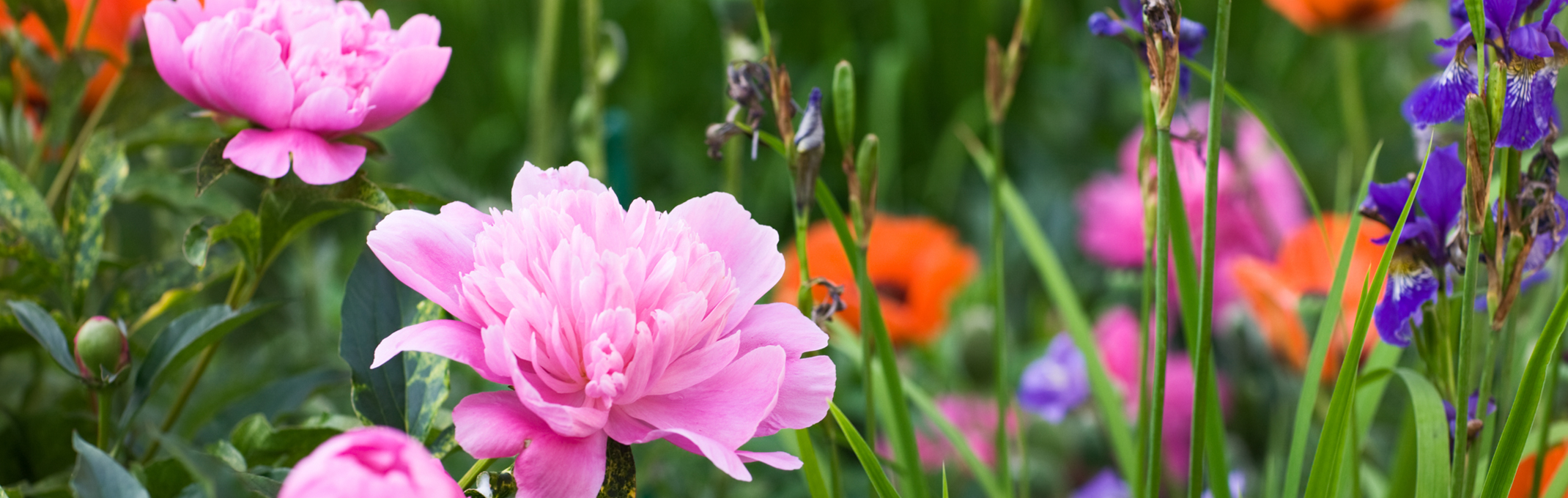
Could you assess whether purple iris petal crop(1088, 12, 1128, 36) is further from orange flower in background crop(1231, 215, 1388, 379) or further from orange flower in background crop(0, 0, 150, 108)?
orange flower in background crop(0, 0, 150, 108)

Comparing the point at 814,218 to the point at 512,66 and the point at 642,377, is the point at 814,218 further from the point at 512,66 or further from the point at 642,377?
the point at 642,377

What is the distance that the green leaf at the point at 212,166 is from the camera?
0.33 meters

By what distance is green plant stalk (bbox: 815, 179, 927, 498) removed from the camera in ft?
1.19

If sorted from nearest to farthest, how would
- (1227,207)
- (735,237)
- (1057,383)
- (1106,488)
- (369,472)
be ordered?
(369,472) < (735,237) < (1106,488) < (1057,383) < (1227,207)

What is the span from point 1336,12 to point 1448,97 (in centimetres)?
79

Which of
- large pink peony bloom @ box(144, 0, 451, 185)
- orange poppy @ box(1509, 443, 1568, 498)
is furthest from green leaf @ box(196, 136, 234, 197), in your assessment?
orange poppy @ box(1509, 443, 1568, 498)

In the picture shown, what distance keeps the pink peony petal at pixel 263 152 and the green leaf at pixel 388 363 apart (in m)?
0.04

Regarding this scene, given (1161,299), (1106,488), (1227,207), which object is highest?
(1161,299)

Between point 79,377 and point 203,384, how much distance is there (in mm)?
350

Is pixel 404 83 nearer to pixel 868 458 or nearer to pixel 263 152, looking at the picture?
pixel 263 152

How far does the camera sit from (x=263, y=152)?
312mm

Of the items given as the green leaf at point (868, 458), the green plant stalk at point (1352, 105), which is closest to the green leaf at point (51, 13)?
the green leaf at point (868, 458)

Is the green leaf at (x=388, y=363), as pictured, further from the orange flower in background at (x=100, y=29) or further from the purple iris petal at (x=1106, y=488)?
the purple iris petal at (x=1106, y=488)

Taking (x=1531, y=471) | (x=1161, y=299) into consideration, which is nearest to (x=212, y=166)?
(x=1161, y=299)
